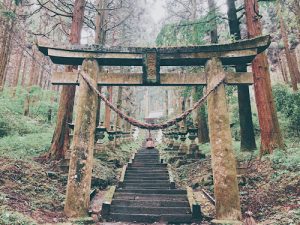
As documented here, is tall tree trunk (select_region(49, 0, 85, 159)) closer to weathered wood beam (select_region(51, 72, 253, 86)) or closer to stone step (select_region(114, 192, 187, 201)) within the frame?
stone step (select_region(114, 192, 187, 201))

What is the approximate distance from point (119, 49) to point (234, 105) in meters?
17.8

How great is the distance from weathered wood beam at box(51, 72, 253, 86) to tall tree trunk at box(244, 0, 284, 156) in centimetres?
339

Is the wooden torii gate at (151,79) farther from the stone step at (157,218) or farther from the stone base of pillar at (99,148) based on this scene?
the stone base of pillar at (99,148)

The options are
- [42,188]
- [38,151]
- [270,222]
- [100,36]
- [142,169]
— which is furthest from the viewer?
[100,36]

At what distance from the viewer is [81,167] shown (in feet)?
18.6

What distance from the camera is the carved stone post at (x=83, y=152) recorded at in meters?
5.54

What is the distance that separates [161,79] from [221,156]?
7.24ft

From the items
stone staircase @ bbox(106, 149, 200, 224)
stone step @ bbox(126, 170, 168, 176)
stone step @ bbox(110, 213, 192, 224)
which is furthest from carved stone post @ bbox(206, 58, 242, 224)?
stone step @ bbox(126, 170, 168, 176)

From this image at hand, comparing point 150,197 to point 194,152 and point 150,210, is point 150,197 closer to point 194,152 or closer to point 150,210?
point 150,210

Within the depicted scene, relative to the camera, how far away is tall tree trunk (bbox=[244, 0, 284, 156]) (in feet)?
29.0

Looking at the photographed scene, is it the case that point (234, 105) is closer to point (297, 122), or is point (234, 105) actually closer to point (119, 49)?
point (297, 122)

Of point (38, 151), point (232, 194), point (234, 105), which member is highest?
point (234, 105)

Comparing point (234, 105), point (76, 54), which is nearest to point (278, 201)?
point (76, 54)

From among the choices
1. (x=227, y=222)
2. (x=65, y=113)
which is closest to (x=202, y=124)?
(x=65, y=113)
